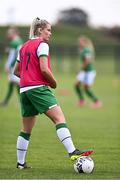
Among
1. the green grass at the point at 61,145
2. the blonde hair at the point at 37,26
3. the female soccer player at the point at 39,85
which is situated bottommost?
the green grass at the point at 61,145

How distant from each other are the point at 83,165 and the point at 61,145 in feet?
11.2

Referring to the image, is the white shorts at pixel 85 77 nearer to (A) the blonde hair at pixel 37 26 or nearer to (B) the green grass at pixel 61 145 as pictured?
(B) the green grass at pixel 61 145

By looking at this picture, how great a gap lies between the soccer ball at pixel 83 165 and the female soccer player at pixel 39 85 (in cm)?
7

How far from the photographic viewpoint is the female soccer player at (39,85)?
31.6ft

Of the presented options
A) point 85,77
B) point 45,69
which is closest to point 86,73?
point 85,77

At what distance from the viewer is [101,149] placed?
12.3 meters

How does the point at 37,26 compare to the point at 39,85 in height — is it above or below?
above

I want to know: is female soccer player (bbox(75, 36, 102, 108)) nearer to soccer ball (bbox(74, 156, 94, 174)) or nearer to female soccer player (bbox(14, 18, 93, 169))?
female soccer player (bbox(14, 18, 93, 169))

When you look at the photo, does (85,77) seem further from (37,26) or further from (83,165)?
(83,165)

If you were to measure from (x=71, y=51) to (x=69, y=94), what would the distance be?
25.9 meters

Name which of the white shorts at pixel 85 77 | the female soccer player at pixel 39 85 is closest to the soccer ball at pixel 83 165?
the female soccer player at pixel 39 85

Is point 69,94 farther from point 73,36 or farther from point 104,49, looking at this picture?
point 73,36

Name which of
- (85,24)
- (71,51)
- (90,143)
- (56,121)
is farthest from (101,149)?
(85,24)

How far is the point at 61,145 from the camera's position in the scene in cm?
1295
